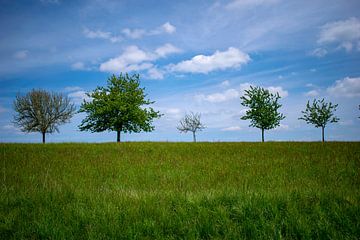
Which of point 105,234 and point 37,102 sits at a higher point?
point 37,102

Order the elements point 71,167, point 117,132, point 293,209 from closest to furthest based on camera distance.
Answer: point 293,209, point 71,167, point 117,132

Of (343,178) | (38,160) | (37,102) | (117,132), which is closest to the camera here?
(343,178)

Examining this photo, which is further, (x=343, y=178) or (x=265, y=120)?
(x=265, y=120)

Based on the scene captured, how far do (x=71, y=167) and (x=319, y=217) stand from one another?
10209mm

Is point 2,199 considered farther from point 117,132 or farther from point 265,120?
point 265,120

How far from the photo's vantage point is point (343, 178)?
960 cm

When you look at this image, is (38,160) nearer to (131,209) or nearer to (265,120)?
(131,209)

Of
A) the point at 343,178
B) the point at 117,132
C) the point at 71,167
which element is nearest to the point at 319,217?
the point at 343,178

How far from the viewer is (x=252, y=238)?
459 cm

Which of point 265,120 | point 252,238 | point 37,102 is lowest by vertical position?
point 252,238

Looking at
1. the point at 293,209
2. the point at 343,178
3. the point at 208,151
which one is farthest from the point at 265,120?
the point at 293,209

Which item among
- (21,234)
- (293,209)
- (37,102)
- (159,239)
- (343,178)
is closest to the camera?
(159,239)

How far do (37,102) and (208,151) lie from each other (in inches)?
1511

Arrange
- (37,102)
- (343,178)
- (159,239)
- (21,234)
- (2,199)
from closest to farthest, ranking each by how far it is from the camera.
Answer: (159,239)
(21,234)
(2,199)
(343,178)
(37,102)
